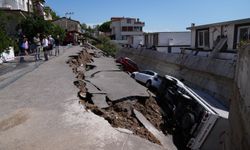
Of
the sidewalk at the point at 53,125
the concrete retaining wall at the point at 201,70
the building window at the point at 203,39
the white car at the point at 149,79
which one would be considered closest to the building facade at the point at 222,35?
the building window at the point at 203,39

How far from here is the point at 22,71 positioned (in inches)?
534

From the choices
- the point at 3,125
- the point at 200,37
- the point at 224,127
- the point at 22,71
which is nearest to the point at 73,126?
the point at 3,125

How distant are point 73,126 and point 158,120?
178 inches

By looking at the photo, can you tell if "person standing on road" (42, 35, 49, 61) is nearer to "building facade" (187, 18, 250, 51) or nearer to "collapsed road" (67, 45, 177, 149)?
"collapsed road" (67, 45, 177, 149)

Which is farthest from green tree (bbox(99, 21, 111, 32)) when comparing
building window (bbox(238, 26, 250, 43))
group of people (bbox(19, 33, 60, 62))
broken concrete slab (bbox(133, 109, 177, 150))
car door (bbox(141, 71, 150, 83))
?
broken concrete slab (bbox(133, 109, 177, 150))

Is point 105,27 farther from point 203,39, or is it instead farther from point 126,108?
point 126,108

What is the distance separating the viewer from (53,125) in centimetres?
629

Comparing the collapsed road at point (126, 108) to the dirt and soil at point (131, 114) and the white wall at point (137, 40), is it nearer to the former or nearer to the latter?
the dirt and soil at point (131, 114)

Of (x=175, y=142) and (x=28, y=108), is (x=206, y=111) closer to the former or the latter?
(x=175, y=142)

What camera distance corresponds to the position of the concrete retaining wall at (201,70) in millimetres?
14438

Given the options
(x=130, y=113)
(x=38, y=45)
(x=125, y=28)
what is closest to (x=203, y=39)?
(x=38, y=45)

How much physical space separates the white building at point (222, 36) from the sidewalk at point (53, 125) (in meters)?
14.6

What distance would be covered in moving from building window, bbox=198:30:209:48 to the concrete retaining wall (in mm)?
3400

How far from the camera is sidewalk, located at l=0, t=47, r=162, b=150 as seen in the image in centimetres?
538
